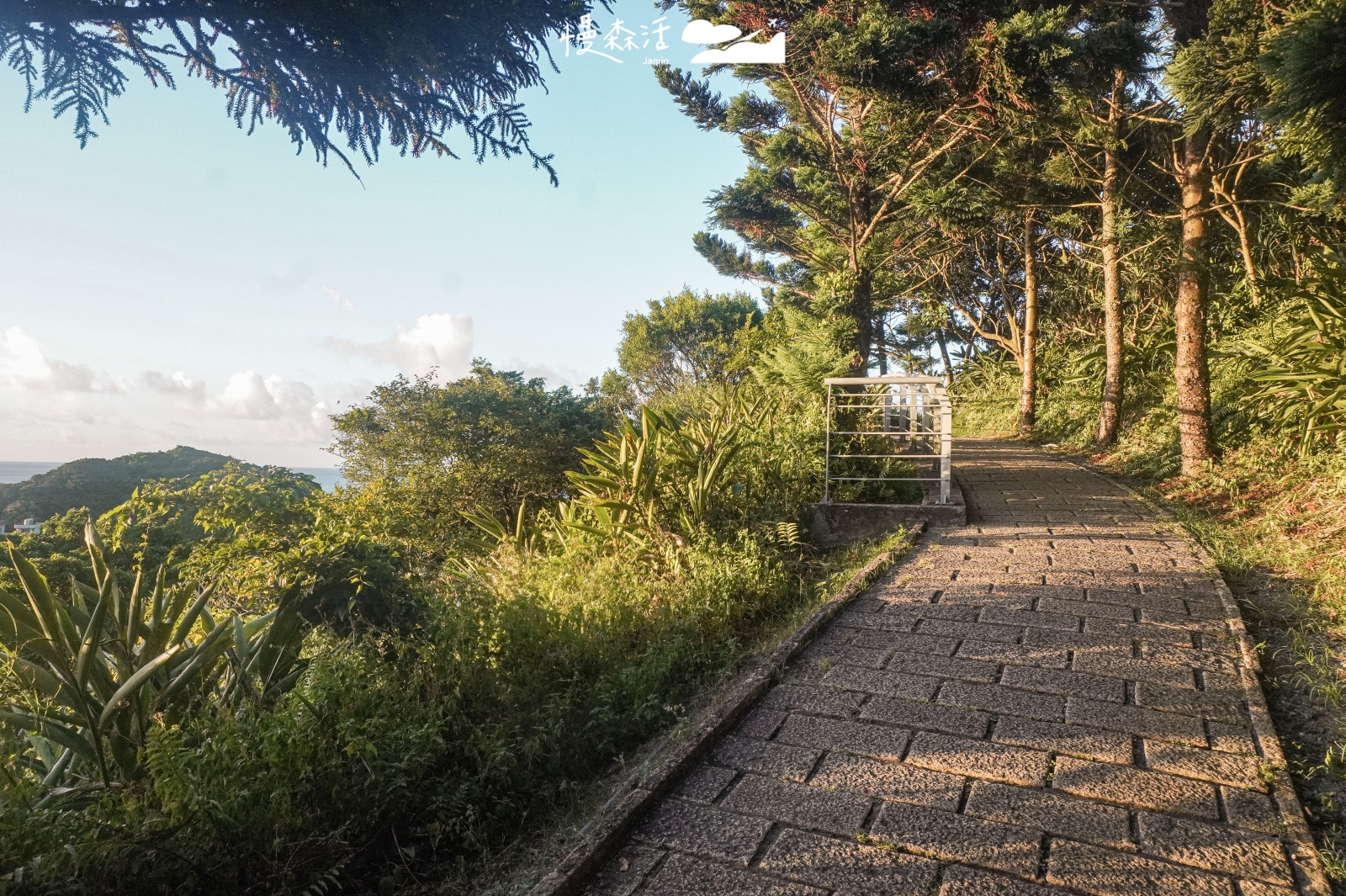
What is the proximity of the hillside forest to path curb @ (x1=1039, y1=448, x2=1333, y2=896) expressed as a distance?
0.08 metres

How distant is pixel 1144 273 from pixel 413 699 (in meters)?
13.9

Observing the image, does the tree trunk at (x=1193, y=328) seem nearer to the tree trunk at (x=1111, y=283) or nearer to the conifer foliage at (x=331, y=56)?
the tree trunk at (x=1111, y=283)

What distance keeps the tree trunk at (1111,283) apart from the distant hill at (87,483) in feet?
44.6

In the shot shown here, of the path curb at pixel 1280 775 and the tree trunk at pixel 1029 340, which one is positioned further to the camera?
the tree trunk at pixel 1029 340

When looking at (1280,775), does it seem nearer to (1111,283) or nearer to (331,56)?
(331,56)

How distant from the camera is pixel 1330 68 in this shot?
4.11 m

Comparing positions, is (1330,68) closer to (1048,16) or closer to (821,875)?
(1048,16)

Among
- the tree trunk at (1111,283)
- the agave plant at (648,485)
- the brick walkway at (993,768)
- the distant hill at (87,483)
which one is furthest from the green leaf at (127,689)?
the tree trunk at (1111,283)

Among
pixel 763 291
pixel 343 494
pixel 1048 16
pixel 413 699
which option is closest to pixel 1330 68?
pixel 1048 16

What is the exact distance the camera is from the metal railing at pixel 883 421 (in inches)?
259

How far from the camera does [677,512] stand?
5555 mm

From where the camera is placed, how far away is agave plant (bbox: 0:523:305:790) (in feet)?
7.64

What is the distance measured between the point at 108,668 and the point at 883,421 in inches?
255

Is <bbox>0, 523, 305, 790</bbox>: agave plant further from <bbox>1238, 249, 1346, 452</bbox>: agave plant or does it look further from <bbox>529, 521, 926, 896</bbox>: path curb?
<bbox>1238, 249, 1346, 452</bbox>: agave plant
